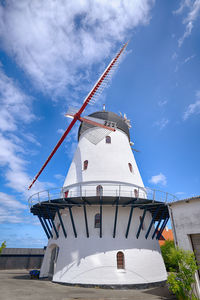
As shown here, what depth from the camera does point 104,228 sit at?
46.0 feet

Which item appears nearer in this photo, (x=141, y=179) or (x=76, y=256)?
(x=76, y=256)

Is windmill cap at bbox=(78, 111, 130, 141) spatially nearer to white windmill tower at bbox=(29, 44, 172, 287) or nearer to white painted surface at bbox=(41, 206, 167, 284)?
white windmill tower at bbox=(29, 44, 172, 287)

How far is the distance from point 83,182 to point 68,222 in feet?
11.7

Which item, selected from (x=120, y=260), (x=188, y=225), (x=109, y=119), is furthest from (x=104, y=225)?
(x=109, y=119)

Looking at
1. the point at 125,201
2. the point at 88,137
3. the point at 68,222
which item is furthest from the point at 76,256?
the point at 88,137

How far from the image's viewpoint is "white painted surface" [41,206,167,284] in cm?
1270

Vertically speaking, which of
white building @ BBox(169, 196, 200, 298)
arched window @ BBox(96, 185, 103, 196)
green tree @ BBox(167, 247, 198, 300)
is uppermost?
arched window @ BBox(96, 185, 103, 196)

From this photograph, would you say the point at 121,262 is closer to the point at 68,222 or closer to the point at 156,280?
the point at 156,280

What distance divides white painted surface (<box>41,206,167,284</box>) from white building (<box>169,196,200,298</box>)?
440cm

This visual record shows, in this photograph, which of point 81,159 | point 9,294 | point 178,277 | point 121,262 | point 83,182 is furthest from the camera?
point 81,159

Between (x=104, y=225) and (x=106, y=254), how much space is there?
6.51ft

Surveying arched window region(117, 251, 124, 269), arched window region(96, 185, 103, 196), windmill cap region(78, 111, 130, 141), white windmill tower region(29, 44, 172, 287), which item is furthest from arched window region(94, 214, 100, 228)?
windmill cap region(78, 111, 130, 141)

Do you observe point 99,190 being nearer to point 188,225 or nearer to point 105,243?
point 105,243

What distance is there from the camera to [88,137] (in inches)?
766
